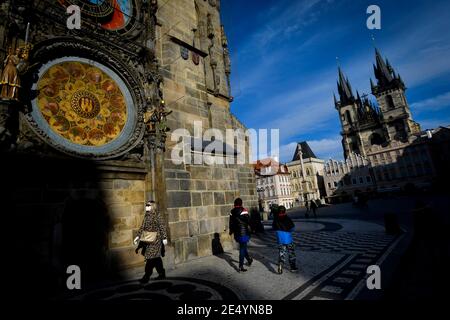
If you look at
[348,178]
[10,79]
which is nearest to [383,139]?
[348,178]

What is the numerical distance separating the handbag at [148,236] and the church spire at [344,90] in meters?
98.4

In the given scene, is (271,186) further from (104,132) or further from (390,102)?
(104,132)

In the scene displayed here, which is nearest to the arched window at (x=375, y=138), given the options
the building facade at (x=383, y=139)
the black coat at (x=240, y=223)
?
the building facade at (x=383, y=139)

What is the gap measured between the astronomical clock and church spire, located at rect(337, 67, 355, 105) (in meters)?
95.7

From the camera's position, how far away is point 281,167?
217 ft

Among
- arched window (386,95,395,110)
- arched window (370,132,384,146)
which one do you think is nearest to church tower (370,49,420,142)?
arched window (386,95,395,110)

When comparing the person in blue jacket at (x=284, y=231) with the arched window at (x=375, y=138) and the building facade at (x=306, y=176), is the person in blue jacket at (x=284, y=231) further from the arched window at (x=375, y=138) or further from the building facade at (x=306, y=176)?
the arched window at (x=375, y=138)

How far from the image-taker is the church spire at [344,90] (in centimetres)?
8941

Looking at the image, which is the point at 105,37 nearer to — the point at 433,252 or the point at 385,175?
the point at 433,252

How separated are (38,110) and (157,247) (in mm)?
4243

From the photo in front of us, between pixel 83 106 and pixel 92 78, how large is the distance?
0.92 m

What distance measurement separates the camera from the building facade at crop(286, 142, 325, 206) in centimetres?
6981
